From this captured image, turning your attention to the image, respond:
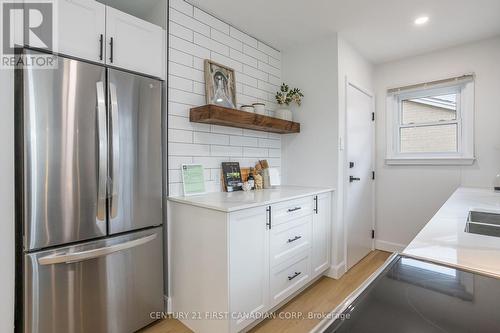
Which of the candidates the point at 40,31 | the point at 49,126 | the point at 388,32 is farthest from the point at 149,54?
the point at 388,32

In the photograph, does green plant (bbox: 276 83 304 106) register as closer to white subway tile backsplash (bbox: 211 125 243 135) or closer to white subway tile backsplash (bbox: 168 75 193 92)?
white subway tile backsplash (bbox: 211 125 243 135)

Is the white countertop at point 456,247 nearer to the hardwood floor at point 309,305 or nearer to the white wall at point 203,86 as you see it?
the hardwood floor at point 309,305

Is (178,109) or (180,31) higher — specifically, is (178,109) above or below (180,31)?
below

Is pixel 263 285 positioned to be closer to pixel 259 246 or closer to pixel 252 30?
pixel 259 246

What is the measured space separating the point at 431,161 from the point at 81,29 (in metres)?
3.53

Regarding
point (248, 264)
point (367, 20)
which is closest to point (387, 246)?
point (248, 264)

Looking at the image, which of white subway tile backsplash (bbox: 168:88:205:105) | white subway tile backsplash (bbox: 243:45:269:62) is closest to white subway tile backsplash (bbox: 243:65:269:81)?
white subway tile backsplash (bbox: 243:45:269:62)

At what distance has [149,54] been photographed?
6.07ft

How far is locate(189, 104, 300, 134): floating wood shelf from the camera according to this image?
77.8 inches

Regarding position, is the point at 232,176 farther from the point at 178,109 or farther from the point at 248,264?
the point at 248,264

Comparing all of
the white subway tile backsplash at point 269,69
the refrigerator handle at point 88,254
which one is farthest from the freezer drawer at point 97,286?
the white subway tile backsplash at point 269,69

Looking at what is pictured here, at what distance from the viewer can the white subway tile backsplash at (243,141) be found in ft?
8.21

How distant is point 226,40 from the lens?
7.89ft

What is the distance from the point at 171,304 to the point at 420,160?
307 cm
